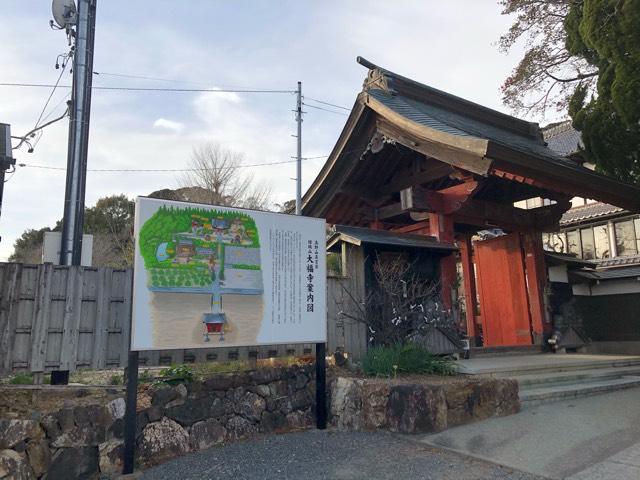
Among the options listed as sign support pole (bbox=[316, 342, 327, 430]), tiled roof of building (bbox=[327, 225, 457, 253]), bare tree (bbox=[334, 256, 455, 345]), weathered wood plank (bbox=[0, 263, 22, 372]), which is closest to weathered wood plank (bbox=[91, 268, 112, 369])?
weathered wood plank (bbox=[0, 263, 22, 372])

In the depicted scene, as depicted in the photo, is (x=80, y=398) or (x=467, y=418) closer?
(x=80, y=398)

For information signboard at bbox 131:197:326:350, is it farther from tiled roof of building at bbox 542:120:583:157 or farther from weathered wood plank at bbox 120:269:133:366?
tiled roof of building at bbox 542:120:583:157

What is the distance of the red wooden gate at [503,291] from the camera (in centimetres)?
1197

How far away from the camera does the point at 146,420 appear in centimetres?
538

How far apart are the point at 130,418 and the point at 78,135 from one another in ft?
14.7

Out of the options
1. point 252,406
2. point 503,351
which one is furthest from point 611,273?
point 252,406

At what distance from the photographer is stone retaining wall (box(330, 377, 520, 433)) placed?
19.7 feet

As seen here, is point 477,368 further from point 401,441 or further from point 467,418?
point 401,441

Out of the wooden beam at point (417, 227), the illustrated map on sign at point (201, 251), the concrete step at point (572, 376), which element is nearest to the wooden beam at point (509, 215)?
the wooden beam at point (417, 227)

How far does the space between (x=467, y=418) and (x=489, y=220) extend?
575cm

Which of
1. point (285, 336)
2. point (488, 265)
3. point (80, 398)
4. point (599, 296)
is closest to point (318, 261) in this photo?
point (285, 336)

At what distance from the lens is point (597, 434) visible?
5473 millimetres

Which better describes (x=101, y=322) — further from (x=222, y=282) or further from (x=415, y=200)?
(x=415, y=200)

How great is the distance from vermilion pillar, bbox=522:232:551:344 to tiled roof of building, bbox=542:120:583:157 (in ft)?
31.0
